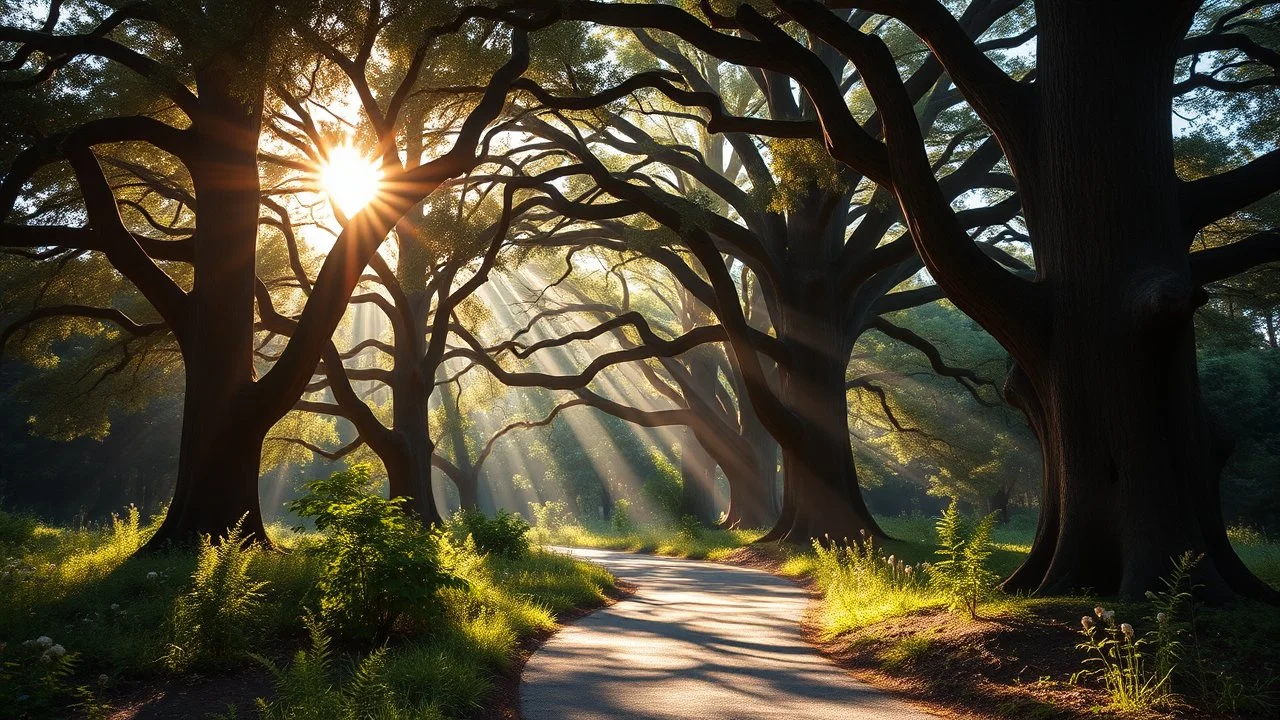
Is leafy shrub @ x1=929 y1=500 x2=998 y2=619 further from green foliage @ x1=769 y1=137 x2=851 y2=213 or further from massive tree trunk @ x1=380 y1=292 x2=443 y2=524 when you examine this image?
massive tree trunk @ x1=380 y1=292 x2=443 y2=524

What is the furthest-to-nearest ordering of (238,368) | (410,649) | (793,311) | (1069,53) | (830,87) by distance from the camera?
(793,311)
(238,368)
(830,87)
(1069,53)
(410,649)

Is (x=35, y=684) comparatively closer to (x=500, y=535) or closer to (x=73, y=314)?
(x=500, y=535)

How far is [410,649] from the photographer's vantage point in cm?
623

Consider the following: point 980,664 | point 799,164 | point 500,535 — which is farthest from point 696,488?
point 980,664

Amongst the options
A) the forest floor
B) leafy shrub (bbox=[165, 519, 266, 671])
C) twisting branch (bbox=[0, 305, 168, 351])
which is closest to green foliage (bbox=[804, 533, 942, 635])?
the forest floor

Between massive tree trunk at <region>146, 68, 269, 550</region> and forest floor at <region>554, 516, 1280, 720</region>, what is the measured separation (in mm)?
7647

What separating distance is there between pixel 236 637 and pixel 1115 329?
24.9 feet

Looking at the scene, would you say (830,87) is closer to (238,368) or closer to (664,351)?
(238,368)

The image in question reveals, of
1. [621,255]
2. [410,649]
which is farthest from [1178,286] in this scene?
[621,255]

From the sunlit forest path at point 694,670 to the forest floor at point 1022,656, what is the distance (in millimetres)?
365

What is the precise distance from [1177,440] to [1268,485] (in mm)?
24823

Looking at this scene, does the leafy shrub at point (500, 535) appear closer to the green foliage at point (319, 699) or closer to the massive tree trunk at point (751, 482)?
the green foliage at point (319, 699)

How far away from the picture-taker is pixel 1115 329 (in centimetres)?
750

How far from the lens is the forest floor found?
15.9 feet
